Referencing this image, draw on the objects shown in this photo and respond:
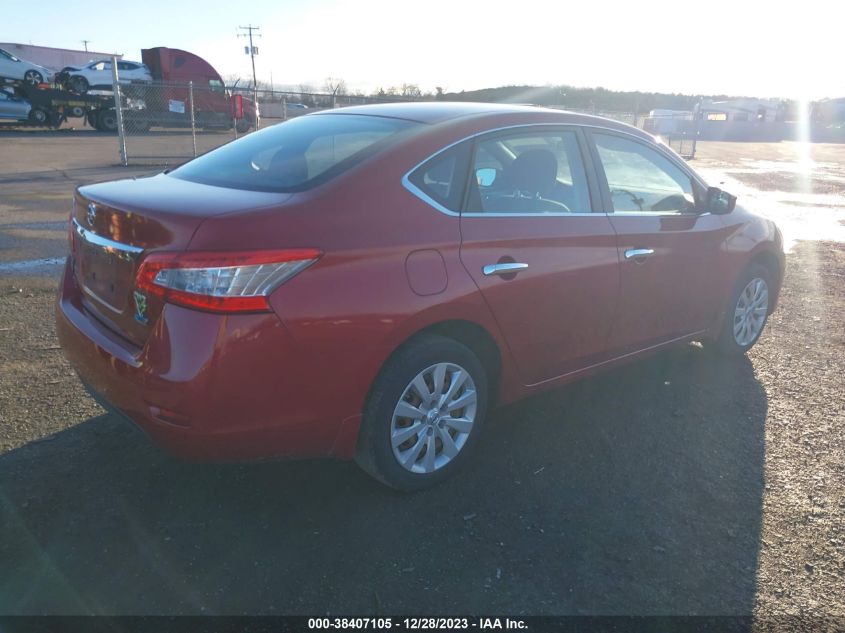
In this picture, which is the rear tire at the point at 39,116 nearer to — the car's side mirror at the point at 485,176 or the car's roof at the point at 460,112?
the car's roof at the point at 460,112

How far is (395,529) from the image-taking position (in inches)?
117

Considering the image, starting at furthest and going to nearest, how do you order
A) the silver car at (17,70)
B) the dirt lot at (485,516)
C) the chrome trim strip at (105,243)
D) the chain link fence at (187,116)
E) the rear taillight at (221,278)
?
the silver car at (17,70)
the chain link fence at (187,116)
the chrome trim strip at (105,243)
the dirt lot at (485,516)
the rear taillight at (221,278)

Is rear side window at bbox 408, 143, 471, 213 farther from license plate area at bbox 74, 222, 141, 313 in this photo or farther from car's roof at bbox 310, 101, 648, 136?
license plate area at bbox 74, 222, 141, 313

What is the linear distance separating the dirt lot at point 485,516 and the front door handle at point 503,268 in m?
1.03

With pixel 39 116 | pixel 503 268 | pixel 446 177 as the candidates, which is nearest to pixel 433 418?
pixel 503 268

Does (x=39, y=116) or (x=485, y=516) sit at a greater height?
(x=39, y=116)

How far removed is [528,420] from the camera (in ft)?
13.3

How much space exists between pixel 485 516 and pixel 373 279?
3.96 feet

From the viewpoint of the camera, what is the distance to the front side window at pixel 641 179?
3949 millimetres

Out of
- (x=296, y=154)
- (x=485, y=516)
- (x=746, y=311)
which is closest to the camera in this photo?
(x=485, y=516)

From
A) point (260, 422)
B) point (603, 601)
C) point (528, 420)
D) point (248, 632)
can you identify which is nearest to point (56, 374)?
point (260, 422)

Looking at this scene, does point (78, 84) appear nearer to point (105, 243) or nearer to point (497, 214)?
point (105, 243)

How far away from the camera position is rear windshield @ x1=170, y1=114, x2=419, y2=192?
3.04 m

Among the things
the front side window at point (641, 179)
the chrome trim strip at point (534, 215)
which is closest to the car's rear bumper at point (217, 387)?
the chrome trim strip at point (534, 215)
